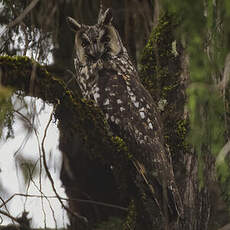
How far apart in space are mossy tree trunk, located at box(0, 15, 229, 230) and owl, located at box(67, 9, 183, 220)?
100 mm

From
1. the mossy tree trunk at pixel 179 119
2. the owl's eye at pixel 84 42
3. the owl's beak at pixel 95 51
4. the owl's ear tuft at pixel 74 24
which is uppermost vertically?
the owl's ear tuft at pixel 74 24

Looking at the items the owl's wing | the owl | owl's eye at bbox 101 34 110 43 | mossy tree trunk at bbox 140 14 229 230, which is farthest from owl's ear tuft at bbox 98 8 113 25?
the owl's wing

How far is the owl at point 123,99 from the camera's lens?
8.22 feet

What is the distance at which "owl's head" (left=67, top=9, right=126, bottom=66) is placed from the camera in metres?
2.97

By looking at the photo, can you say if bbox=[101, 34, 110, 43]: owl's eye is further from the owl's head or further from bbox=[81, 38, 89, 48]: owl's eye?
bbox=[81, 38, 89, 48]: owl's eye

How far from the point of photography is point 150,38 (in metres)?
2.96

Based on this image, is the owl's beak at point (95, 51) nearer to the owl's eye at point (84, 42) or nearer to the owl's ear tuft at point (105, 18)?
Answer: the owl's eye at point (84, 42)

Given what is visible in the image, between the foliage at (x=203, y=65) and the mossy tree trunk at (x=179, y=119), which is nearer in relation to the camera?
the foliage at (x=203, y=65)

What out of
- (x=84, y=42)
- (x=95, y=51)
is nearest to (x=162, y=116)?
(x=95, y=51)

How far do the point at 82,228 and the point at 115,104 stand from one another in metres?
1.57

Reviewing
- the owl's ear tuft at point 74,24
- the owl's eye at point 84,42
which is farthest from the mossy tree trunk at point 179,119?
the owl's ear tuft at point 74,24

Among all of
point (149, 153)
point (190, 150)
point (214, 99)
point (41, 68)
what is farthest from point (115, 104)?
point (214, 99)

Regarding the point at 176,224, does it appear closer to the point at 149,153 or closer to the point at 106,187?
the point at 149,153

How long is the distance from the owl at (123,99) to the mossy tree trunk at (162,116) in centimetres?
10
